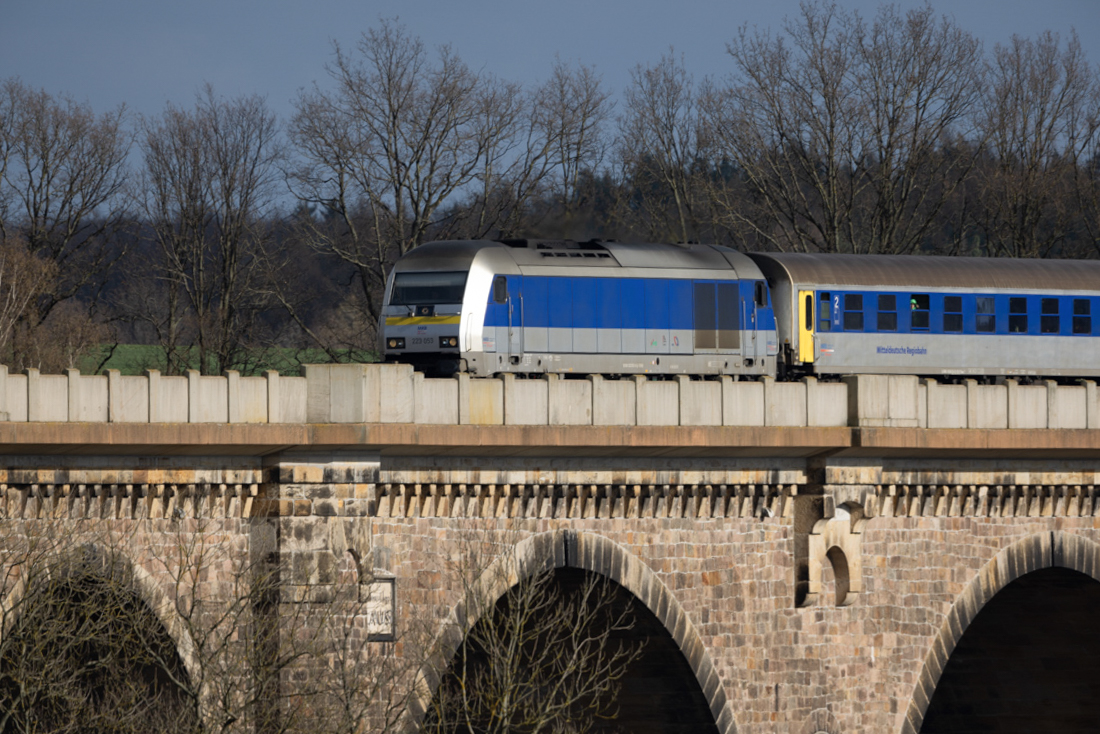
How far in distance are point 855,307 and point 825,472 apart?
6147 mm

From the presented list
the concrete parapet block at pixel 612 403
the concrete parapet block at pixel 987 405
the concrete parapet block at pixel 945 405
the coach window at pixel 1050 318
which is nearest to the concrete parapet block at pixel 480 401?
the concrete parapet block at pixel 612 403

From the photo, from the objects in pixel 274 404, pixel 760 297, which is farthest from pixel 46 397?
pixel 760 297

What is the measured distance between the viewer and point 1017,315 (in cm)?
3253

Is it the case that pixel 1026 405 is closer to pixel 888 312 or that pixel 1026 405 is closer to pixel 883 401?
pixel 883 401

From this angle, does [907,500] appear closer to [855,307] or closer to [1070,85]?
[855,307]

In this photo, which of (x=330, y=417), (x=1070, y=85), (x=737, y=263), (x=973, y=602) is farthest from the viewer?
(x=1070, y=85)

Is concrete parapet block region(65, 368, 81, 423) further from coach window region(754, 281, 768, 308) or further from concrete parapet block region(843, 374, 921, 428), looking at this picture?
coach window region(754, 281, 768, 308)

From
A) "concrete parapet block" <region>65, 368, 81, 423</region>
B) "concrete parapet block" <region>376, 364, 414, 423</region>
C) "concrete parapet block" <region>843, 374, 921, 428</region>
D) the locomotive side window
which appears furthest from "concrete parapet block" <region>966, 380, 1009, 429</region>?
"concrete parapet block" <region>65, 368, 81, 423</region>

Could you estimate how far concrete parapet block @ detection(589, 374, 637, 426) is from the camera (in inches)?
989

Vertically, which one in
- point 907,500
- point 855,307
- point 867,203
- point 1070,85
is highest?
point 1070,85

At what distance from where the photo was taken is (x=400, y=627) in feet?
78.4

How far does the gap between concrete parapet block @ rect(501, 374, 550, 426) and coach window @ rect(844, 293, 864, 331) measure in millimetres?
9186

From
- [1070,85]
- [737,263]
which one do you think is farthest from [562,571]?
[1070,85]

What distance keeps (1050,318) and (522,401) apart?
1348 centimetres
